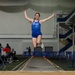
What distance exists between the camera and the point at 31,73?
27.1ft

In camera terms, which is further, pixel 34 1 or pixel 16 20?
pixel 16 20

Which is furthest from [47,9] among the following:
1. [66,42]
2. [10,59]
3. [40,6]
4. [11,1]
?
[66,42]

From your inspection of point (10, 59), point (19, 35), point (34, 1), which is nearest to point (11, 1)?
point (34, 1)

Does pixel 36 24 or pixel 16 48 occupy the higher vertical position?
pixel 36 24

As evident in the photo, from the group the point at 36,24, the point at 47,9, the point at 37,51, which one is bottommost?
the point at 37,51

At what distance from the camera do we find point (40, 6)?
63.1ft

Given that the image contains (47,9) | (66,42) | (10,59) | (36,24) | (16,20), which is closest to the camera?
(36,24)

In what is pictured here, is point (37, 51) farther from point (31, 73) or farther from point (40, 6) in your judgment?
point (31, 73)

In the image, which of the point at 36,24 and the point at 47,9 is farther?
the point at 47,9

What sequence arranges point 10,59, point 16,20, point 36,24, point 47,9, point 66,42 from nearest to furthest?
1. point 36,24
2. point 47,9
3. point 10,59
4. point 66,42
5. point 16,20

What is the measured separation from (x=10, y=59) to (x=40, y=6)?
22.0 feet

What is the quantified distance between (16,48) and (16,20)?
409 cm

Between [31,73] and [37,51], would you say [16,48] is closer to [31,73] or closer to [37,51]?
[37,51]

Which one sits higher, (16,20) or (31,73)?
(16,20)
